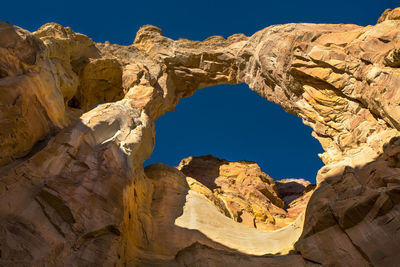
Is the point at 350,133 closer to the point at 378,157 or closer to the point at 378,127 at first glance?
the point at 378,127

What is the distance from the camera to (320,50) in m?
14.5

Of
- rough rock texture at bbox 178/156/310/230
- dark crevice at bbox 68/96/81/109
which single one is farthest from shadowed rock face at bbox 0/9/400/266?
rough rock texture at bbox 178/156/310/230

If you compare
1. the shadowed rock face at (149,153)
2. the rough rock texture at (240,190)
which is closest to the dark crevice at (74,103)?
the shadowed rock face at (149,153)

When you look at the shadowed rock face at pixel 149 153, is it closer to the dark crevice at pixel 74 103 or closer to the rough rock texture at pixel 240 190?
the dark crevice at pixel 74 103

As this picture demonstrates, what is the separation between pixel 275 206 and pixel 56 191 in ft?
48.8

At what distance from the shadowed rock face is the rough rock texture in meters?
3.19

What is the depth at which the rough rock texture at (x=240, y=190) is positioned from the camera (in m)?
17.0

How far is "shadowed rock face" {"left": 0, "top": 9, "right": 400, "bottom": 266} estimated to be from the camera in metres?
8.45

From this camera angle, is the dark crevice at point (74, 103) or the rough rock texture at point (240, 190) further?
the dark crevice at point (74, 103)

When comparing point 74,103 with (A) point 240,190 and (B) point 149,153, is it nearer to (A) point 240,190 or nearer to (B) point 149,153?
(B) point 149,153

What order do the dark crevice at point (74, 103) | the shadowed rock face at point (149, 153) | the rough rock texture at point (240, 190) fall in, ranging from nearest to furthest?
the shadowed rock face at point (149, 153) → the rough rock texture at point (240, 190) → the dark crevice at point (74, 103)

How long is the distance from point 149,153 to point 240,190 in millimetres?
8006

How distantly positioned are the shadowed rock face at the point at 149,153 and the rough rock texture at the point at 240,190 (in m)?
3.19

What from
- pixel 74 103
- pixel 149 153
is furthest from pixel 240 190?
pixel 74 103
